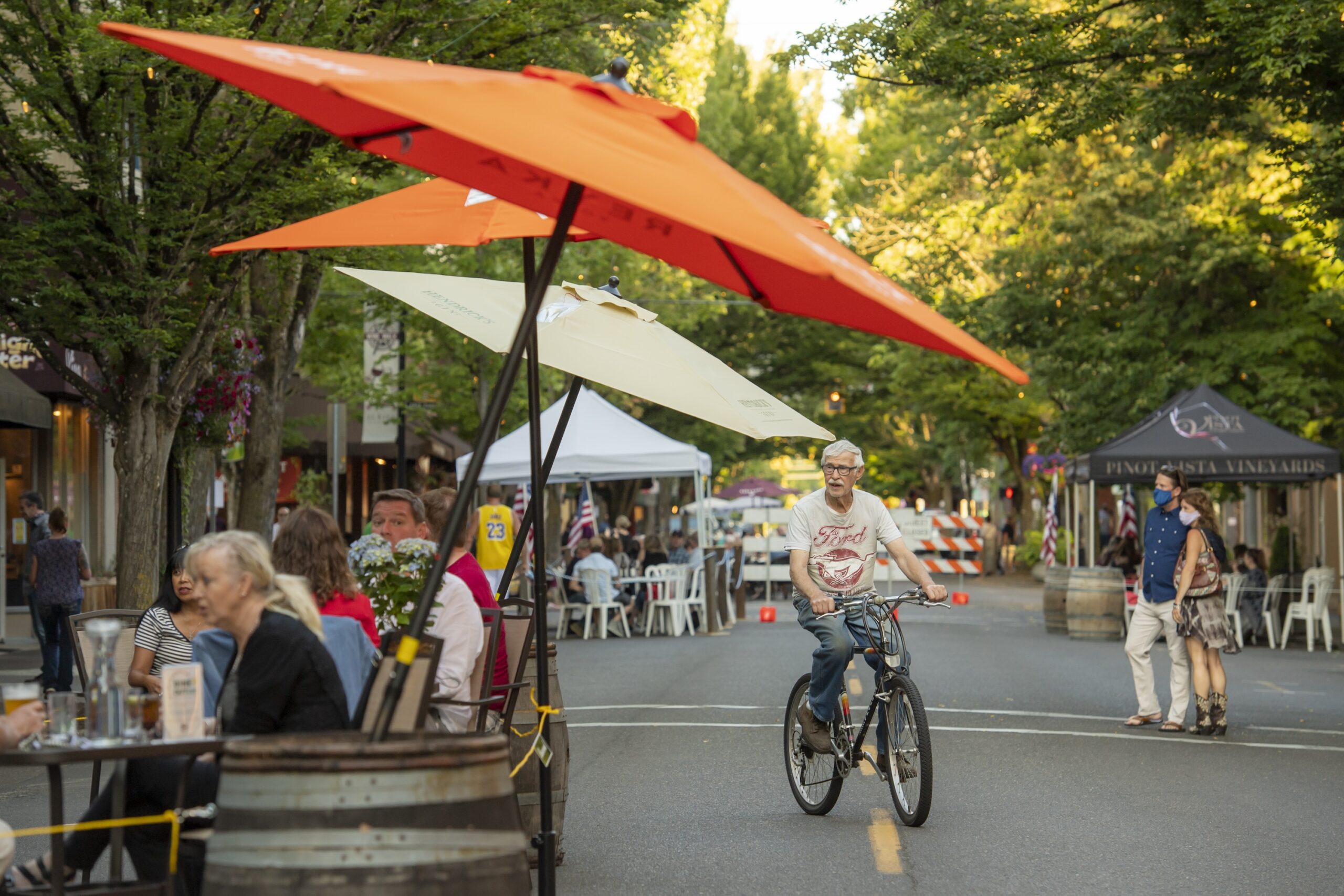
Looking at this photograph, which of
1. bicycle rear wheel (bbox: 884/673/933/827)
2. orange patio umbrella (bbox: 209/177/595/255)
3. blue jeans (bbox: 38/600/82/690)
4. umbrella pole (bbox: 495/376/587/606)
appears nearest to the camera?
orange patio umbrella (bbox: 209/177/595/255)

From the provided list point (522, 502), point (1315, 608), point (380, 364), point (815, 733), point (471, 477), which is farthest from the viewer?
point (522, 502)

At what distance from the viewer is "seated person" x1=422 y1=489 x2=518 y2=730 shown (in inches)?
270

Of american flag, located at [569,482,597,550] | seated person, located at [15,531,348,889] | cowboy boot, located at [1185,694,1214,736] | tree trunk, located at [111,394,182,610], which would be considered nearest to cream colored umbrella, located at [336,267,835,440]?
seated person, located at [15,531,348,889]

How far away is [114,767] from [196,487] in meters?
15.2

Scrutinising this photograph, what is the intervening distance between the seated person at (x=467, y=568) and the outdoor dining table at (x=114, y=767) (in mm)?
1684

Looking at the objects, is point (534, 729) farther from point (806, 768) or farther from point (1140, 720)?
point (1140, 720)

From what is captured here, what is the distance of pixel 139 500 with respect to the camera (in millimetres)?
13555

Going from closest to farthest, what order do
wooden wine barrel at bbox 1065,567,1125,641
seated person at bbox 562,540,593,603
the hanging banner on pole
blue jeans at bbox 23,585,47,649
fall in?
blue jeans at bbox 23,585,47,649, wooden wine barrel at bbox 1065,567,1125,641, seated person at bbox 562,540,593,603, the hanging banner on pole

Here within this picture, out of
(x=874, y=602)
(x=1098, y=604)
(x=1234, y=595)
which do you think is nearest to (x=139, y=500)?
(x=874, y=602)

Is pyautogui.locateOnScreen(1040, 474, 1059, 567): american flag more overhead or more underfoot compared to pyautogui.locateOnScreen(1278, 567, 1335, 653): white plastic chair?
more overhead

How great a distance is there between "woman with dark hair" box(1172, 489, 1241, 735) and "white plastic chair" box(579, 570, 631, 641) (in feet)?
38.7

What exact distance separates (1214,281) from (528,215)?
71.5ft

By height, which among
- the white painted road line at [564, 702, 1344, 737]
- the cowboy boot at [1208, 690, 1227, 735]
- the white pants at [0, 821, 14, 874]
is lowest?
the white painted road line at [564, 702, 1344, 737]

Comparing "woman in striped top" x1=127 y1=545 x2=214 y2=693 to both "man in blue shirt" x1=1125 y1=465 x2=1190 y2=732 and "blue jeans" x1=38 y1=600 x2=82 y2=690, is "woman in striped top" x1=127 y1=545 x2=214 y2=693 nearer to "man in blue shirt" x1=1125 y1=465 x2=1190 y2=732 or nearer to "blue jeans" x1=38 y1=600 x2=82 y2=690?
"man in blue shirt" x1=1125 y1=465 x2=1190 y2=732
